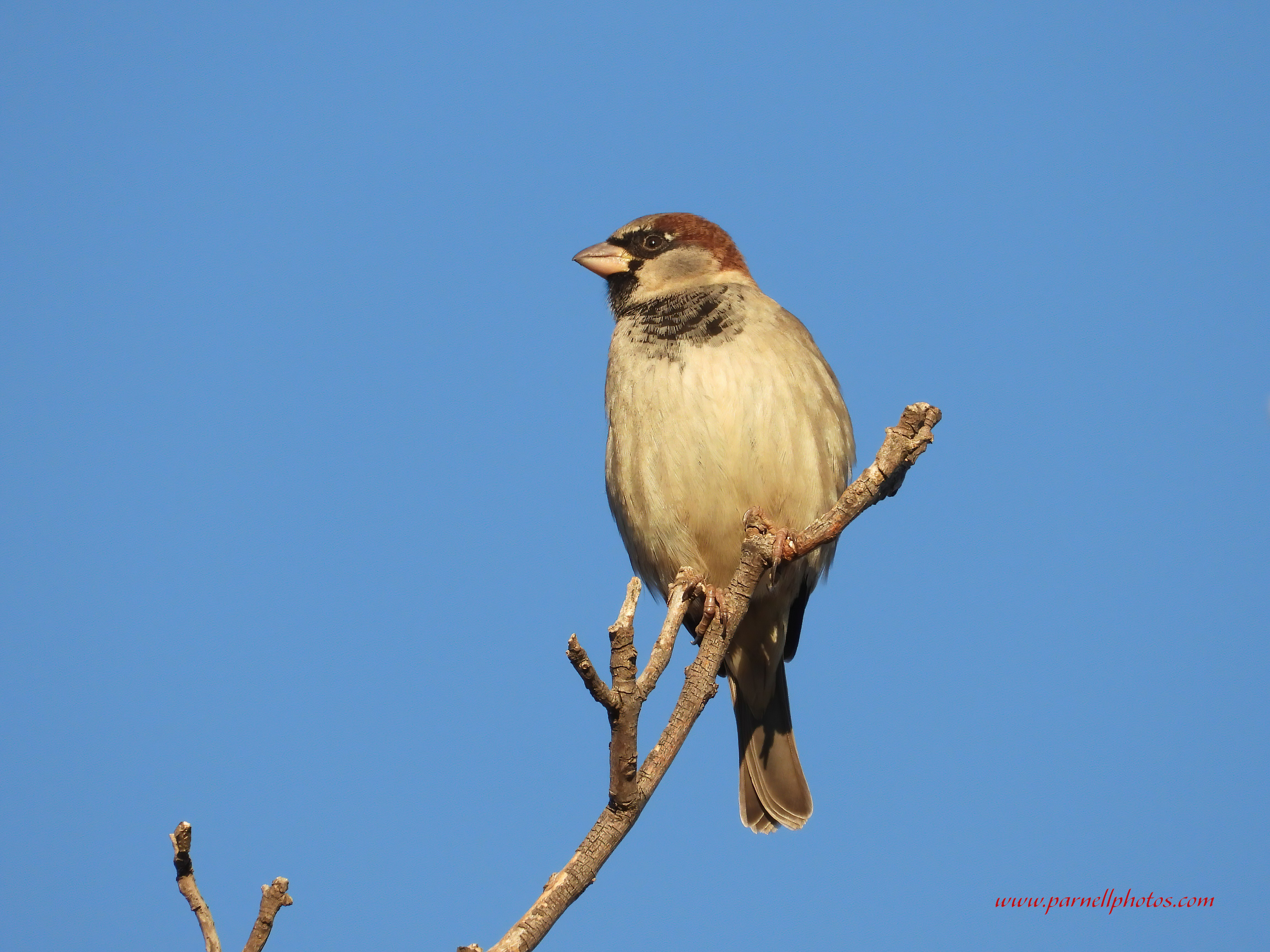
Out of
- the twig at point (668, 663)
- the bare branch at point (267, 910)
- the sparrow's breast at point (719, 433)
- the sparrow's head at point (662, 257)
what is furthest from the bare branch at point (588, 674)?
the sparrow's head at point (662, 257)

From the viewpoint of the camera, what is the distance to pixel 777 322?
491cm

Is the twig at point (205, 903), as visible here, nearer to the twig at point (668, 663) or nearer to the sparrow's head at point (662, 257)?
the twig at point (668, 663)

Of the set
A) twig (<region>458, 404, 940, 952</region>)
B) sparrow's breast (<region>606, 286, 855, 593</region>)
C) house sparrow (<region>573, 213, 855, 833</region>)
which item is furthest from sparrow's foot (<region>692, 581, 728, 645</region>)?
sparrow's breast (<region>606, 286, 855, 593</region>)

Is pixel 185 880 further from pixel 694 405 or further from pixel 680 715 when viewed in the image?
pixel 694 405

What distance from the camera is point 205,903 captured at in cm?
232

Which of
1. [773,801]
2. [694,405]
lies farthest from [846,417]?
[773,801]

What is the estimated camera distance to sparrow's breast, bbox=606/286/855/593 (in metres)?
4.56

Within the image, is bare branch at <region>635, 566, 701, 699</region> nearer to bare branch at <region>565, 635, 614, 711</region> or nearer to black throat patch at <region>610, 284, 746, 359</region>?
bare branch at <region>565, 635, 614, 711</region>

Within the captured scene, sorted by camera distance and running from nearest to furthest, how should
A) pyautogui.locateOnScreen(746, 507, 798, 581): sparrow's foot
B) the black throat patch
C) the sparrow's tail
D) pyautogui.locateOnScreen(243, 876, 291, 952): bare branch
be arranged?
pyautogui.locateOnScreen(243, 876, 291, 952): bare branch → pyautogui.locateOnScreen(746, 507, 798, 581): sparrow's foot → the black throat patch → the sparrow's tail

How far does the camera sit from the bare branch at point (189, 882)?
89.8 inches

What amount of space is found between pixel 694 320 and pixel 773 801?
2.17 m

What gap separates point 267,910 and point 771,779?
3.21 meters

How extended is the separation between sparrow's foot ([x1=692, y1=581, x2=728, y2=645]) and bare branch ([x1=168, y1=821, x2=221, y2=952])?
1.88 metres

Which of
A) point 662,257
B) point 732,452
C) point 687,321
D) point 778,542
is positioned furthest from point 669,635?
point 662,257
